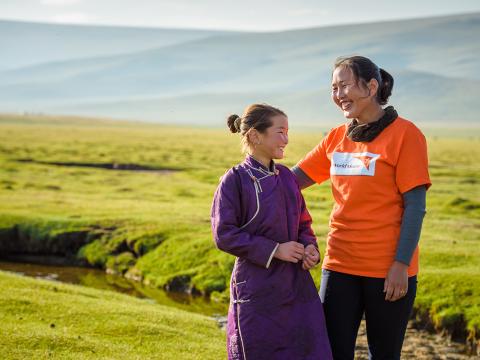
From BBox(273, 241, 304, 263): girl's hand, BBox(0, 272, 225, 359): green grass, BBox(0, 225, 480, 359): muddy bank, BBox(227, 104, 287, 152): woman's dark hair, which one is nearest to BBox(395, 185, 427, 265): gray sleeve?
BBox(273, 241, 304, 263): girl's hand

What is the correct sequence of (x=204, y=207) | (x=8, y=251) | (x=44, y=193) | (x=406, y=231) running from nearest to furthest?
(x=406, y=231), (x=8, y=251), (x=204, y=207), (x=44, y=193)

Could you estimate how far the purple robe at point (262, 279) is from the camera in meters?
6.66

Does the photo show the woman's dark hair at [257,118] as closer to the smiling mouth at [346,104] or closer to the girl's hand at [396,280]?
the smiling mouth at [346,104]

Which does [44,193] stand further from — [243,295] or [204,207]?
[243,295]

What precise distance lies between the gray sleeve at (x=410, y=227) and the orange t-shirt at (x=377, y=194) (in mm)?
120

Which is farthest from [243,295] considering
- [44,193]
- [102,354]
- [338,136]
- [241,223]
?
[44,193]

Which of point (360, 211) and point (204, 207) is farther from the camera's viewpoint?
point (204, 207)

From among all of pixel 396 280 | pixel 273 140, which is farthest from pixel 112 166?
pixel 396 280

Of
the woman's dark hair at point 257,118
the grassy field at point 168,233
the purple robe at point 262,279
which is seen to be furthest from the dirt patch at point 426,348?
the woman's dark hair at point 257,118

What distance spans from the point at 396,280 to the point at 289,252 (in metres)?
1.06

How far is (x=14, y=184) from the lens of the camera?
134 ft

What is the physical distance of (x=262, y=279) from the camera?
22.1 ft

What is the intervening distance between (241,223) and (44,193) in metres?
31.9

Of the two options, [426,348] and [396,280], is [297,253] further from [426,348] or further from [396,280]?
[426,348]
